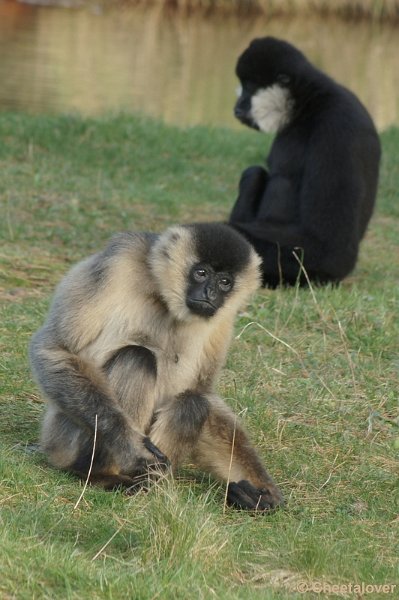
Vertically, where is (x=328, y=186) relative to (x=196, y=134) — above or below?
above

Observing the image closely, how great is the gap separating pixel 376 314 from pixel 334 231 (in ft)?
5.58

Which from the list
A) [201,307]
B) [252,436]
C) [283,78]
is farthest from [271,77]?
[201,307]

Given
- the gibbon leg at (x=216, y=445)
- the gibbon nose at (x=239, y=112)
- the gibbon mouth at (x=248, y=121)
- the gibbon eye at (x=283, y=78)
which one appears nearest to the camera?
the gibbon leg at (x=216, y=445)

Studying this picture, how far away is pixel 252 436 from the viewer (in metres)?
6.30

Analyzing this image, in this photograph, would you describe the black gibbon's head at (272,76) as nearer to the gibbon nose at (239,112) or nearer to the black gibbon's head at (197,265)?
the gibbon nose at (239,112)

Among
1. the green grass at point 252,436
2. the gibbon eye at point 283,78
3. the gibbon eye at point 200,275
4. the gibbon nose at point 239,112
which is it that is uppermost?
the gibbon eye at point 283,78

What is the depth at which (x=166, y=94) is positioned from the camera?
73.1ft

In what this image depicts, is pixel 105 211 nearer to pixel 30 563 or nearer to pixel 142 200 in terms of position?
pixel 142 200

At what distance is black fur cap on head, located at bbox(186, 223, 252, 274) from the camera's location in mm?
5621

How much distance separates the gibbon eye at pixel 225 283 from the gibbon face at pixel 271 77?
16.1 feet

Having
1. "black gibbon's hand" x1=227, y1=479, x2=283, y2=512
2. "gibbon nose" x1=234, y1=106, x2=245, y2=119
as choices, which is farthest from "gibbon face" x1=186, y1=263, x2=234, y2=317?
"gibbon nose" x1=234, y1=106, x2=245, y2=119

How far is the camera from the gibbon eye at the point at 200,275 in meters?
5.68

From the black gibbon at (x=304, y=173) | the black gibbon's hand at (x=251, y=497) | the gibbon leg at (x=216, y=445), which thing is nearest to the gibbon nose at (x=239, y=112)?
the black gibbon at (x=304, y=173)

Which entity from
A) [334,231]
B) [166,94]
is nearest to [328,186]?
[334,231]
